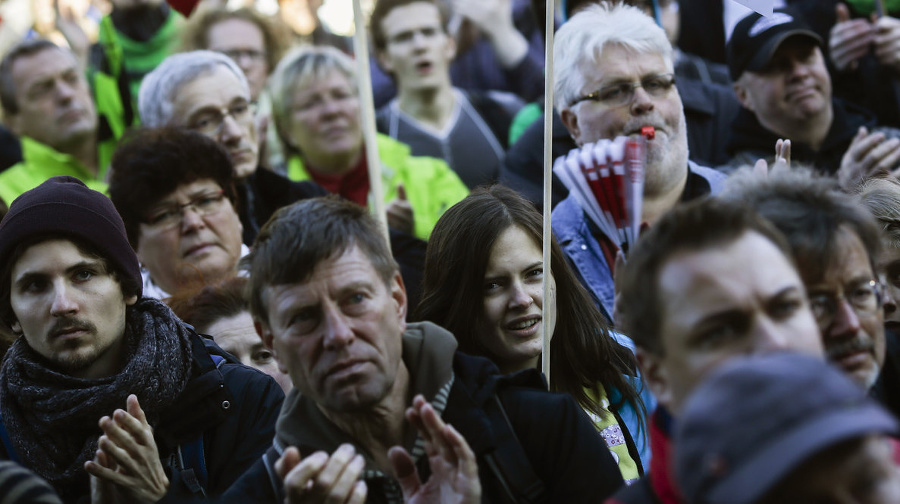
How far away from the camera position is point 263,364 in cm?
405

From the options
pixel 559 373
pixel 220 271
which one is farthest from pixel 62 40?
pixel 559 373

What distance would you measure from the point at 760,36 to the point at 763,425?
3.56m

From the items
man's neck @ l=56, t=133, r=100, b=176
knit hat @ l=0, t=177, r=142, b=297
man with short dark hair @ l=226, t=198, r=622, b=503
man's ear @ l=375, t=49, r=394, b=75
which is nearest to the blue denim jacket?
man with short dark hair @ l=226, t=198, r=622, b=503

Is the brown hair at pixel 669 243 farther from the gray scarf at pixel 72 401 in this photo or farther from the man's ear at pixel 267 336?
the gray scarf at pixel 72 401

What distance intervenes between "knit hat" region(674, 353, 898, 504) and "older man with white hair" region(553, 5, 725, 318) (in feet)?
8.02

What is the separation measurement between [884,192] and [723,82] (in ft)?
8.66

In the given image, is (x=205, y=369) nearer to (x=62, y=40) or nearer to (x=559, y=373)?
(x=559, y=373)

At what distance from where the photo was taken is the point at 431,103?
245 inches

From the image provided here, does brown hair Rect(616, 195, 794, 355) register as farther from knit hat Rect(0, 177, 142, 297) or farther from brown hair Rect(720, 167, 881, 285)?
knit hat Rect(0, 177, 142, 297)

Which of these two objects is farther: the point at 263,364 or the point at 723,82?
the point at 723,82

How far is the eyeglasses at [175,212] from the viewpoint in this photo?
4551 millimetres

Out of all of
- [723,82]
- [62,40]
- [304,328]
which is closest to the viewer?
[304,328]

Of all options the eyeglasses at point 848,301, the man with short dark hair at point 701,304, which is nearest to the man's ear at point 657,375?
the man with short dark hair at point 701,304

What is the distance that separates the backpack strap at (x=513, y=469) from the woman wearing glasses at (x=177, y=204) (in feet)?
6.62
